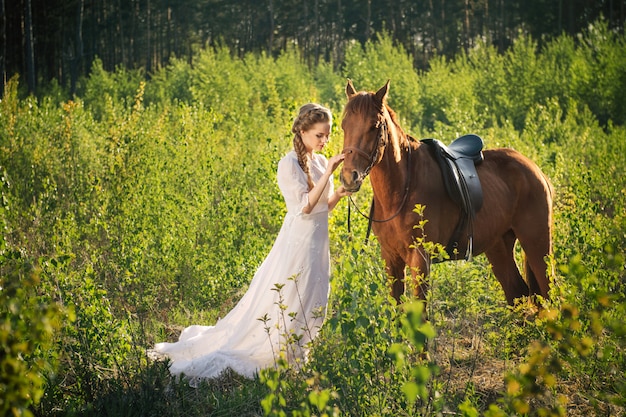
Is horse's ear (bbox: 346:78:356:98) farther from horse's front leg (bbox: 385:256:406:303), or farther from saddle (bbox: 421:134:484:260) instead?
horse's front leg (bbox: 385:256:406:303)

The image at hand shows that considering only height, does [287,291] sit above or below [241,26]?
above

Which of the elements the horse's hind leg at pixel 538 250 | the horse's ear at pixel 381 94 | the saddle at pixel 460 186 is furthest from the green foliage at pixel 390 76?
the horse's ear at pixel 381 94

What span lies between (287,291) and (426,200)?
4.18 ft

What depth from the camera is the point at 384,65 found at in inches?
992

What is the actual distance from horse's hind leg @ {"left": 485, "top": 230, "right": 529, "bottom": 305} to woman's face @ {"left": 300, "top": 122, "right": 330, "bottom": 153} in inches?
74.8

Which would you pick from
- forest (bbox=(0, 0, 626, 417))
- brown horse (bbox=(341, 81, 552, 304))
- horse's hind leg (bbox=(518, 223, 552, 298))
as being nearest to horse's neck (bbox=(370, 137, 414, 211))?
brown horse (bbox=(341, 81, 552, 304))

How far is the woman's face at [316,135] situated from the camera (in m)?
4.77

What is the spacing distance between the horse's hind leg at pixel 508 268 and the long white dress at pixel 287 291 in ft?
5.26

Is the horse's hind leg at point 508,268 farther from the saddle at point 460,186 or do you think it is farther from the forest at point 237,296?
the saddle at point 460,186

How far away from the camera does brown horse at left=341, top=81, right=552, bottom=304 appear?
4.28 m

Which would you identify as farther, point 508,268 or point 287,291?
point 508,268

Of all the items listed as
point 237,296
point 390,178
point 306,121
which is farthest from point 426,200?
point 237,296

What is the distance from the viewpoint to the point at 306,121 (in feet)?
15.7

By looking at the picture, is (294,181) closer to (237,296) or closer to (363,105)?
(363,105)
